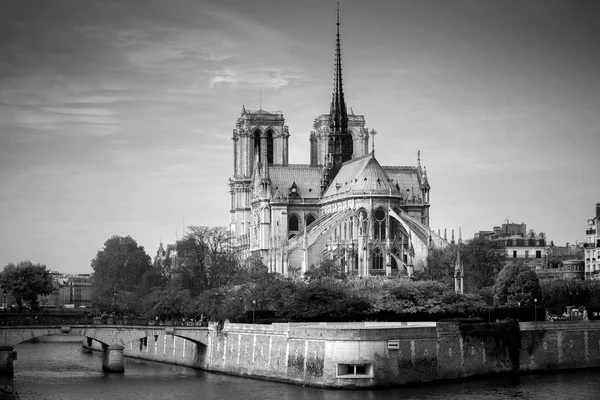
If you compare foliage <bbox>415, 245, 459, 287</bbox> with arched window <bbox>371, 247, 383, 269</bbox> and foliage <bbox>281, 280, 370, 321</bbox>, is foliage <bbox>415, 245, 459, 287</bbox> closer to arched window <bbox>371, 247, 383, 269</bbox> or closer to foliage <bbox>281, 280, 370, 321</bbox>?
arched window <bbox>371, 247, 383, 269</bbox>

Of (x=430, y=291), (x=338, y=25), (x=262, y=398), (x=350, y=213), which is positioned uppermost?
(x=338, y=25)

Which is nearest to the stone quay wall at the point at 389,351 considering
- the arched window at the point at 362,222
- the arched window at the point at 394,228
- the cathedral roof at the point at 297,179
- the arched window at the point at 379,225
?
the arched window at the point at 362,222

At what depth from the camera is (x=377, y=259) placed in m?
131

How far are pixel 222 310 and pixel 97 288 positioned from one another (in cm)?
6092

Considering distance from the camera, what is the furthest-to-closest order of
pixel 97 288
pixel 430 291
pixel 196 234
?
pixel 97 288 < pixel 196 234 < pixel 430 291

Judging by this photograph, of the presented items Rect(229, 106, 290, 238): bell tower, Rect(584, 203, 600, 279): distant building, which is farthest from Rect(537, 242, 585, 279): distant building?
Rect(229, 106, 290, 238): bell tower

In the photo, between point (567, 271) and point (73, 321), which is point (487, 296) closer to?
point (567, 271)

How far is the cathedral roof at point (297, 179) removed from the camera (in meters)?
146

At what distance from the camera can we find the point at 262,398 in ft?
216

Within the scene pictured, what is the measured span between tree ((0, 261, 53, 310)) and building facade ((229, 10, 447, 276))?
23.0 metres

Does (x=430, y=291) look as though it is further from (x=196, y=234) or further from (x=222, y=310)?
(x=196, y=234)

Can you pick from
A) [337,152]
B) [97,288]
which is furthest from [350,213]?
[97,288]

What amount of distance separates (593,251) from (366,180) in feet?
80.1

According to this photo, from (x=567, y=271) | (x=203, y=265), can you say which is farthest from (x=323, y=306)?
(x=567, y=271)
